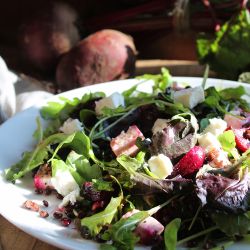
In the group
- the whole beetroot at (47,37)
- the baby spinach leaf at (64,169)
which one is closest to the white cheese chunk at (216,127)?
the baby spinach leaf at (64,169)

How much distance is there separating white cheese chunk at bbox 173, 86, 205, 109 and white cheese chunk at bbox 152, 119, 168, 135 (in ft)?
0.39

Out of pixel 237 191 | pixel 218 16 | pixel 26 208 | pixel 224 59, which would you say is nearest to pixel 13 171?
pixel 26 208

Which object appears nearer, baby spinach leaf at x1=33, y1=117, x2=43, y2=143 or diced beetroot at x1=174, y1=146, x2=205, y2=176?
diced beetroot at x1=174, y1=146, x2=205, y2=176

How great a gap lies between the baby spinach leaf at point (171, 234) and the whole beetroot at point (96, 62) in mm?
1304

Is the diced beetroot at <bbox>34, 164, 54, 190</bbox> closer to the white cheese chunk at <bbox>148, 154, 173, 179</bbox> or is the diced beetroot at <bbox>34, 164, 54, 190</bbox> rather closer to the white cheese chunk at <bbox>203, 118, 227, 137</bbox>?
the white cheese chunk at <bbox>148, 154, 173, 179</bbox>

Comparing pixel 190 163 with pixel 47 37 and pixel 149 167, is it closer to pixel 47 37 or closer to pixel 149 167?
pixel 149 167

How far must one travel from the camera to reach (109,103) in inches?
63.7

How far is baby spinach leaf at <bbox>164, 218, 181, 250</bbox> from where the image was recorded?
1075 millimetres

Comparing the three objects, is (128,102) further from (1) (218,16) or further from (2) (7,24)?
(2) (7,24)

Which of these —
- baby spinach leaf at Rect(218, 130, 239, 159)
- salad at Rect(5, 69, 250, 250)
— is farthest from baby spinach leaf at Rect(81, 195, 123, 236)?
baby spinach leaf at Rect(218, 130, 239, 159)

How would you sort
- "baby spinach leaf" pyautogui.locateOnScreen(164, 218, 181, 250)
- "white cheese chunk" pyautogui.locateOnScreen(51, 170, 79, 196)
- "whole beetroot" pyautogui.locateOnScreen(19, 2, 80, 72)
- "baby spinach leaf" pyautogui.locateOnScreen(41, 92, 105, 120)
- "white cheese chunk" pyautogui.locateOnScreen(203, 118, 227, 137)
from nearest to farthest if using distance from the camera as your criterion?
"baby spinach leaf" pyautogui.locateOnScreen(164, 218, 181, 250) → "white cheese chunk" pyautogui.locateOnScreen(51, 170, 79, 196) → "white cheese chunk" pyautogui.locateOnScreen(203, 118, 227, 137) → "baby spinach leaf" pyautogui.locateOnScreen(41, 92, 105, 120) → "whole beetroot" pyautogui.locateOnScreen(19, 2, 80, 72)

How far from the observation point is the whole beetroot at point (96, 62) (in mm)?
2320

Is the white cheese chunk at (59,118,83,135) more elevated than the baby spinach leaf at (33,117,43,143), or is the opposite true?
the white cheese chunk at (59,118,83,135)

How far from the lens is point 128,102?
1702 mm
